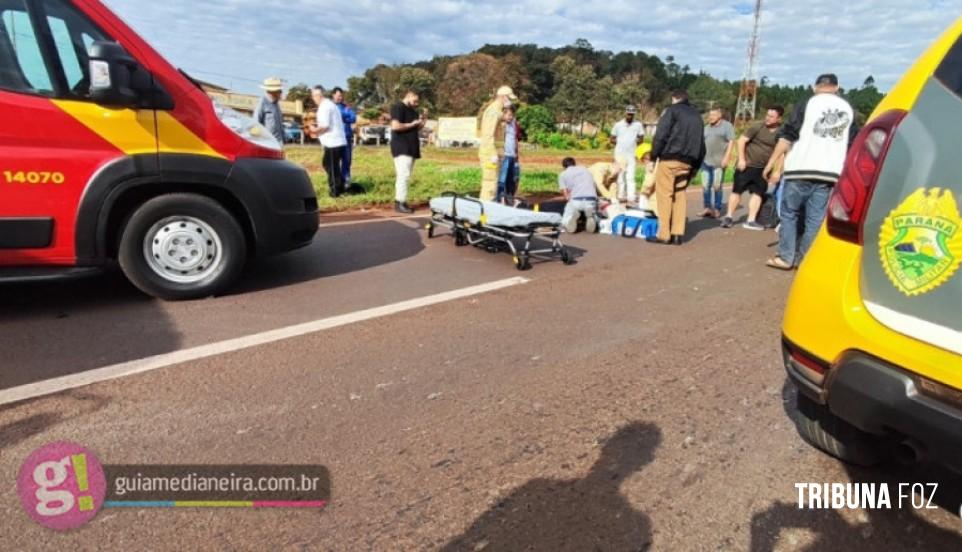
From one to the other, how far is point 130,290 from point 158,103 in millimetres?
1475

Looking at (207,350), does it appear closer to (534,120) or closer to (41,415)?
(41,415)

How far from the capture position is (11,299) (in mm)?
4027

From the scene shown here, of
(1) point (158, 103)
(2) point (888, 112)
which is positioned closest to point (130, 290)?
(1) point (158, 103)

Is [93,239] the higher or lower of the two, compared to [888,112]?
lower

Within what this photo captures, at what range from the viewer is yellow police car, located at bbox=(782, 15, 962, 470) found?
5.17 feet

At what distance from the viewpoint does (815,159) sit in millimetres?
5160

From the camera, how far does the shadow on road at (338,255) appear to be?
4871 millimetres

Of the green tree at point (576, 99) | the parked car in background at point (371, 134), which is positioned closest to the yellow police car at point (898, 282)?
the parked car in background at point (371, 134)

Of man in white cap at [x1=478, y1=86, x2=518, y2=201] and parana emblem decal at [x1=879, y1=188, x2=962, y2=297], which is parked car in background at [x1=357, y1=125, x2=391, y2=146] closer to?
man in white cap at [x1=478, y1=86, x2=518, y2=201]

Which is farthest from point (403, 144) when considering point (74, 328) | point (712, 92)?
point (712, 92)

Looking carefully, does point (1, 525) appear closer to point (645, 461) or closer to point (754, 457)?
point (645, 461)

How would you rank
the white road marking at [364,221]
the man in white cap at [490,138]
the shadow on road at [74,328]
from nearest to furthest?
the shadow on road at [74,328] → the white road marking at [364,221] → the man in white cap at [490,138]

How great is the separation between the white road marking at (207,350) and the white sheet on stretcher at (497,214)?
1.04 m

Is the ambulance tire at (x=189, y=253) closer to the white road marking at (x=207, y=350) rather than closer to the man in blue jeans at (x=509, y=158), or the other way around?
the white road marking at (x=207, y=350)
